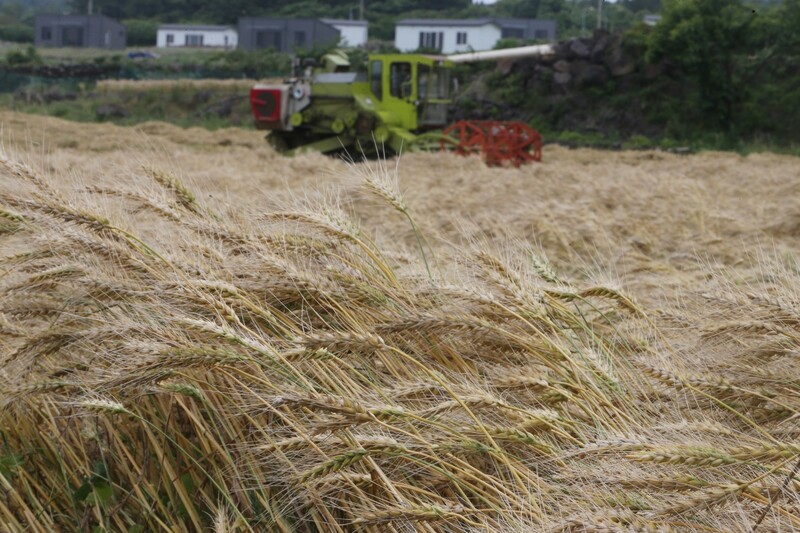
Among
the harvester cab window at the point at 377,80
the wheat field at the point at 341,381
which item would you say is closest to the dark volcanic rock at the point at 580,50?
the harvester cab window at the point at 377,80

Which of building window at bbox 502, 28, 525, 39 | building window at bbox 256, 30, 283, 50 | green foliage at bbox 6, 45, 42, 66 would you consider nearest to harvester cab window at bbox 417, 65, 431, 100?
green foliage at bbox 6, 45, 42, 66

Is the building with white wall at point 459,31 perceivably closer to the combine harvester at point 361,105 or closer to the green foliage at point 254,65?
the green foliage at point 254,65

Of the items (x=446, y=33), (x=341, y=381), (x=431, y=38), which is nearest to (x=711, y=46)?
(x=341, y=381)

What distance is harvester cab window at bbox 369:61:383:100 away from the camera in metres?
20.4

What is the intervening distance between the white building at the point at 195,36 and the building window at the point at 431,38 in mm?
12557

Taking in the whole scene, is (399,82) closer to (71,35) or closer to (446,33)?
(71,35)

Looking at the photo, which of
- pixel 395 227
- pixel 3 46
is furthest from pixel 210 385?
pixel 3 46

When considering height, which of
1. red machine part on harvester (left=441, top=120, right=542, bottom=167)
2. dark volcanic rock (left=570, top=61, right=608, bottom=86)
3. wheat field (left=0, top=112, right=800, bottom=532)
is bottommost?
red machine part on harvester (left=441, top=120, right=542, bottom=167)

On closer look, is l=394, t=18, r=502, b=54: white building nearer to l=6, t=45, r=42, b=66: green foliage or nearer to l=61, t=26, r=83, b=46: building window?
l=61, t=26, r=83, b=46: building window

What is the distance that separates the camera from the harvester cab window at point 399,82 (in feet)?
66.8

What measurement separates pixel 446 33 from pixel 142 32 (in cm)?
2006

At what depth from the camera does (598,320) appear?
134 inches

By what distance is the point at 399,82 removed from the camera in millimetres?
20469

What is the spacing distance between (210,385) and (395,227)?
16.9 ft
